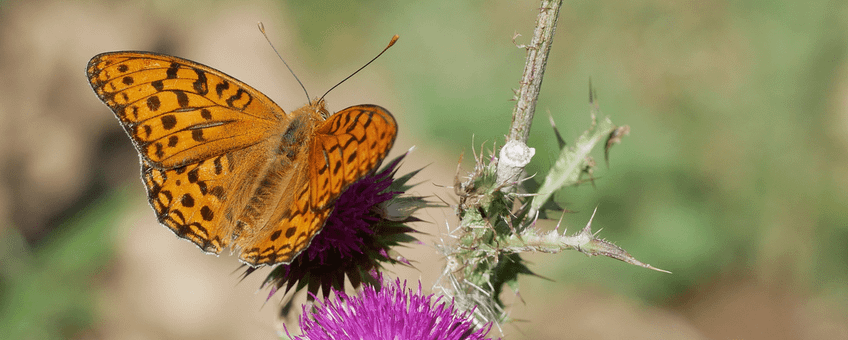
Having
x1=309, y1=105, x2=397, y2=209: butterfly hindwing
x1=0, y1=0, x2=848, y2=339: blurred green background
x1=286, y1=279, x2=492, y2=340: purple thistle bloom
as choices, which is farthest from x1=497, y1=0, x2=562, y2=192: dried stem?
x1=0, y1=0, x2=848, y2=339: blurred green background

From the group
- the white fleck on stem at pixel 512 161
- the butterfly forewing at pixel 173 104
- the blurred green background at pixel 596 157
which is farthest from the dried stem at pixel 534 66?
the blurred green background at pixel 596 157

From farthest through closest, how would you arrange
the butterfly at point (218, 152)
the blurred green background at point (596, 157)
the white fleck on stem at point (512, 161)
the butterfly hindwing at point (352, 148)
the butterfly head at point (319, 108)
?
the blurred green background at point (596, 157) → the butterfly head at point (319, 108) → the butterfly at point (218, 152) → the white fleck on stem at point (512, 161) → the butterfly hindwing at point (352, 148)

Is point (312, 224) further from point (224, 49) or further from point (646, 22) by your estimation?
point (224, 49)

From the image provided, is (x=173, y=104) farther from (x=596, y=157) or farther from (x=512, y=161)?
(x=596, y=157)

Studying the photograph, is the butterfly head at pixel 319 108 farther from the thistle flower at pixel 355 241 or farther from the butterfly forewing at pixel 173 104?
the thistle flower at pixel 355 241

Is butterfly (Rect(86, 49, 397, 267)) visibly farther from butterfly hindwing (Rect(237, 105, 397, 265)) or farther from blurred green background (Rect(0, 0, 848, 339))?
blurred green background (Rect(0, 0, 848, 339))

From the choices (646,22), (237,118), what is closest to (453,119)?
(646,22)
